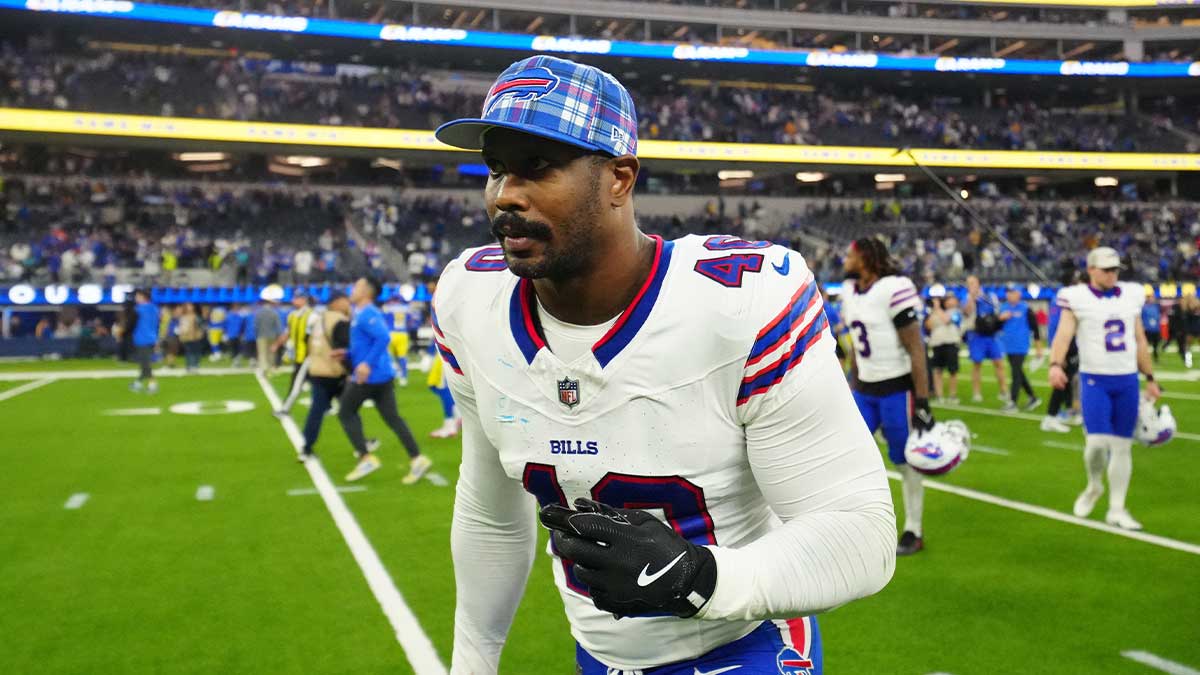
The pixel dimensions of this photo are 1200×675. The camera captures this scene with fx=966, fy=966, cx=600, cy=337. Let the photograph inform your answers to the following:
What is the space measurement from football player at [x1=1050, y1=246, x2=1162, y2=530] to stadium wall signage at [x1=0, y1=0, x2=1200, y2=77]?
31.5 metres

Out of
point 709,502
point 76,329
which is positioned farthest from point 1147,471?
point 76,329

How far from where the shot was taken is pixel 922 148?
40000 mm

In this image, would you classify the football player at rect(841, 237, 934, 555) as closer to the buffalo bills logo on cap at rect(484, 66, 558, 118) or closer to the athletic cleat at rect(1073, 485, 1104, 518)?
the athletic cleat at rect(1073, 485, 1104, 518)

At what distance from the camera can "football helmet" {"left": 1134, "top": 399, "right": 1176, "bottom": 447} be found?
6746mm

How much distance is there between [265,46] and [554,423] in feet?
129

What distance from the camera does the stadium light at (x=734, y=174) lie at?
42.2 m

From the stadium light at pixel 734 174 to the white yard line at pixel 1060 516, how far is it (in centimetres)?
3423

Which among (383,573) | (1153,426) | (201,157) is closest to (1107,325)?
(1153,426)

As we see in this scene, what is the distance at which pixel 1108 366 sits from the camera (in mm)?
6707

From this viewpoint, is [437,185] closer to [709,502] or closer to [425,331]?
[425,331]

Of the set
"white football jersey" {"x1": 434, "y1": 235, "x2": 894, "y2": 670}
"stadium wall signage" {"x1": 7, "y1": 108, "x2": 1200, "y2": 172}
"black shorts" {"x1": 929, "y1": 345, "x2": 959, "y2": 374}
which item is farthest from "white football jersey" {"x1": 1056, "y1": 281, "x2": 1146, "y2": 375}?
"stadium wall signage" {"x1": 7, "y1": 108, "x2": 1200, "y2": 172}

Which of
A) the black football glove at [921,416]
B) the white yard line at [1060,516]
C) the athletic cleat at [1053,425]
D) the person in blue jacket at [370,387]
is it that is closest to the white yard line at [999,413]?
the athletic cleat at [1053,425]

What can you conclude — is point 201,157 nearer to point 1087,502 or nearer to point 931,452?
point 1087,502

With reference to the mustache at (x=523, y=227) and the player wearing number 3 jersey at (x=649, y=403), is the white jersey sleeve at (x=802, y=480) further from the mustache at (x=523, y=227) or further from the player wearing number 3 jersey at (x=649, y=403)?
the mustache at (x=523, y=227)
